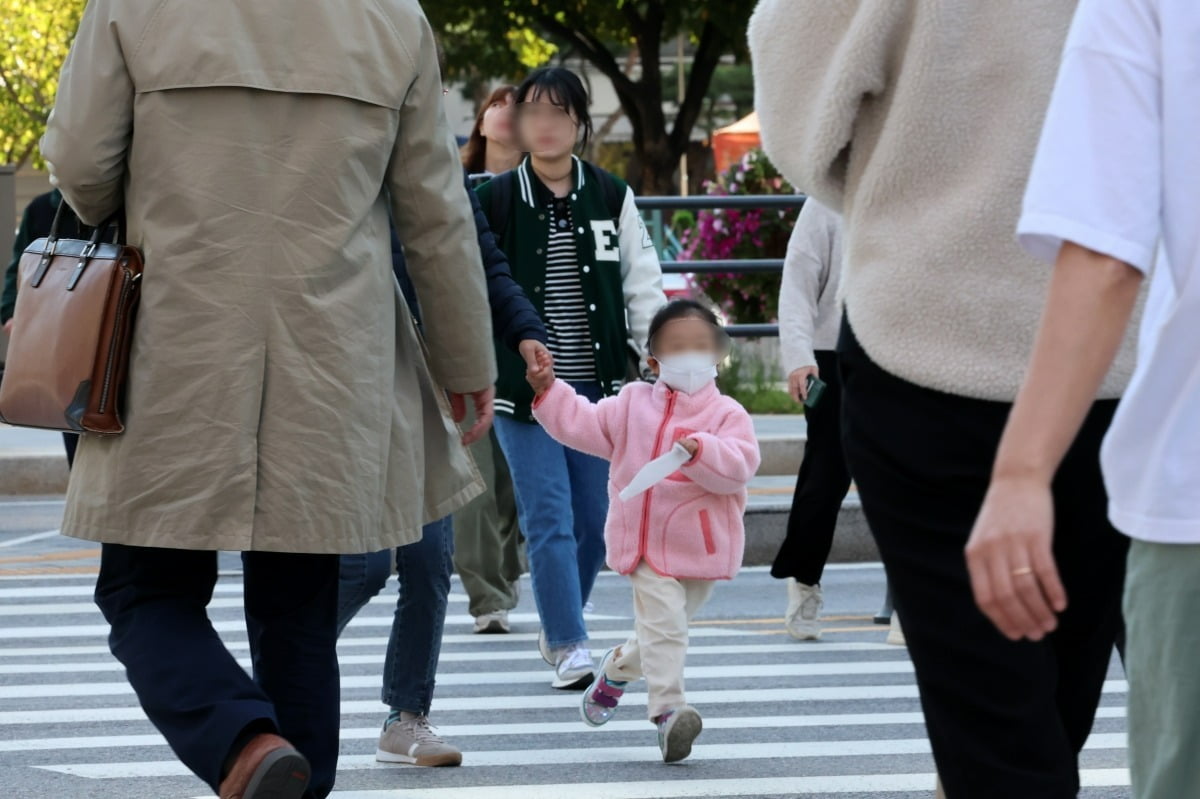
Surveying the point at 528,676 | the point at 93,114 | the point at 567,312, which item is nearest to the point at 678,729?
the point at 528,676

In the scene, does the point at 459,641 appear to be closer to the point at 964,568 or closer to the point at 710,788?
the point at 710,788

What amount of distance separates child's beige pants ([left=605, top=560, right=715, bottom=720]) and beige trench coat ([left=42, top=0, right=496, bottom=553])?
158 cm

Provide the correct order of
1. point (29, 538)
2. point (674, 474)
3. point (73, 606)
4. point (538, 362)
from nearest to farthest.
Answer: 1. point (538, 362)
2. point (674, 474)
3. point (73, 606)
4. point (29, 538)

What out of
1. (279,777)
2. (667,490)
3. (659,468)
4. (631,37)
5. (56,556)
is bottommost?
(631,37)

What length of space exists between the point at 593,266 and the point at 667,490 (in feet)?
3.58

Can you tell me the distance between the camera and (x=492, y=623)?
7316 mm

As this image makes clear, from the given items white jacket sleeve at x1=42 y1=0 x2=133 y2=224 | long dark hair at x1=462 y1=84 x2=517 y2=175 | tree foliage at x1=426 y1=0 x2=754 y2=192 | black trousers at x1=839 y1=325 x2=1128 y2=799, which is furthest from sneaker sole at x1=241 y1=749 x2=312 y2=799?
tree foliage at x1=426 y1=0 x2=754 y2=192

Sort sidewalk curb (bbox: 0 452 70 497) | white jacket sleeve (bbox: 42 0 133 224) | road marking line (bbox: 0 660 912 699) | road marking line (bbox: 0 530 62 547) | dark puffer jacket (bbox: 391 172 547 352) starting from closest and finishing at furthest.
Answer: white jacket sleeve (bbox: 42 0 133 224) < dark puffer jacket (bbox: 391 172 547 352) < road marking line (bbox: 0 660 912 699) < road marking line (bbox: 0 530 62 547) < sidewalk curb (bbox: 0 452 70 497)

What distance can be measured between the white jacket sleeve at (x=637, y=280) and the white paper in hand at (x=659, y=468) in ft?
3.59

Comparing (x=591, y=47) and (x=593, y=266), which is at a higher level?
(x=593, y=266)

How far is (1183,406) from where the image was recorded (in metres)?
2.05

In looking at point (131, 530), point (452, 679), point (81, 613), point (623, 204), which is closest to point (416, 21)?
point (131, 530)

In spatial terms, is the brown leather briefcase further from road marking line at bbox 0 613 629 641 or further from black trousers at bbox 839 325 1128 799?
road marking line at bbox 0 613 629 641

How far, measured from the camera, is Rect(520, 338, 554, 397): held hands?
16.3ft
